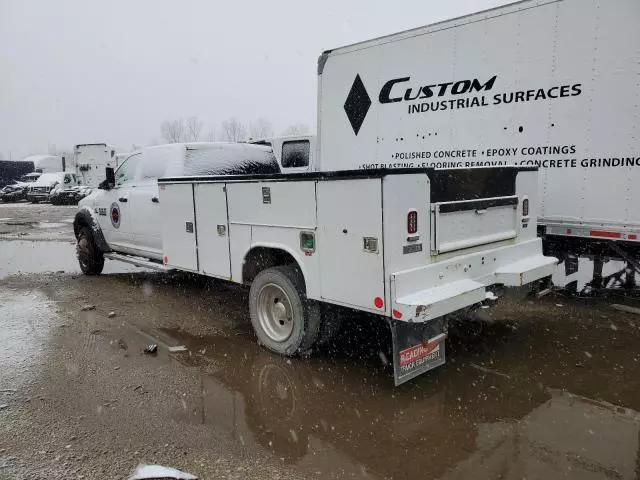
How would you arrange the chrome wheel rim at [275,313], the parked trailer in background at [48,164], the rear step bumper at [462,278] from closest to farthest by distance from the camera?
the rear step bumper at [462,278]
the chrome wheel rim at [275,313]
the parked trailer in background at [48,164]

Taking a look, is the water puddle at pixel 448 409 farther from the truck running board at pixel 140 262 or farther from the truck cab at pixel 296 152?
the truck cab at pixel 296 152

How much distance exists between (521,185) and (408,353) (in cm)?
223

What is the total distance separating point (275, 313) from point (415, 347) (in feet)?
5.06

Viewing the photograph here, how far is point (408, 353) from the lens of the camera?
158 inches

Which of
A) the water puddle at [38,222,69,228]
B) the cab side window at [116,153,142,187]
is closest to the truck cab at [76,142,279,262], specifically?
the cab side window at [116,153,142,187]

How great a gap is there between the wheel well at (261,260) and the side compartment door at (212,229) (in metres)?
0.25

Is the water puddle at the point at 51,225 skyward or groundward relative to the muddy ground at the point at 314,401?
skyward

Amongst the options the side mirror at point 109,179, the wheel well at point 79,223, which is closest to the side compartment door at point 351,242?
the side mirror at point 109,179

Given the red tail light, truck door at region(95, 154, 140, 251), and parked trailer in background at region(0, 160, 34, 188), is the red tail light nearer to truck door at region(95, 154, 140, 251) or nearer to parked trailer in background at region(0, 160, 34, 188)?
truck door at region(95, 154, 140, 251)

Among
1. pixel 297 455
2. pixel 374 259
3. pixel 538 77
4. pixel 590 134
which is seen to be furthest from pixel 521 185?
pixel 297 455

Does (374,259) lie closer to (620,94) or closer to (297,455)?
A: (297,455)

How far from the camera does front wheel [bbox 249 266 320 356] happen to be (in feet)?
15.2

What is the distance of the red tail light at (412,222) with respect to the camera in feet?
12.6

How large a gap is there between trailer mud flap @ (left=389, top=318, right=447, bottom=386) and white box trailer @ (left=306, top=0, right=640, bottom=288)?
8.67 ft
